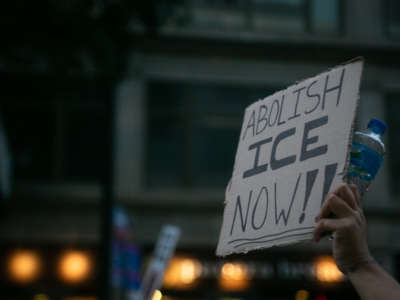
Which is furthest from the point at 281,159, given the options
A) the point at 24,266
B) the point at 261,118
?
the point at 24,266

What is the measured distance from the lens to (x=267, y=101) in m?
3.34

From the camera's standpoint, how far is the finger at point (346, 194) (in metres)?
2.37

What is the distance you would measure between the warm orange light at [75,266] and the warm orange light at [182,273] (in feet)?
5.22

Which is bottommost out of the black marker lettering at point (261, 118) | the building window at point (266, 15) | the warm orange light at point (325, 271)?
the black marker lettering at point (261, 118)

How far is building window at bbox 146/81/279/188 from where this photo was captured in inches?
650

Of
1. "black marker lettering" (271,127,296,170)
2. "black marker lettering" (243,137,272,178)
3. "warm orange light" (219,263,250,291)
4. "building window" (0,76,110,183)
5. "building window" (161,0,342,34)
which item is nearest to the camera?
"black marker lettering" (271,127,296,170)

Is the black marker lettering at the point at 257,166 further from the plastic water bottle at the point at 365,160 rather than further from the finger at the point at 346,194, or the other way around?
the finger at the point at 346,194

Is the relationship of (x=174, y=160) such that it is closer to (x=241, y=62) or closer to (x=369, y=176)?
(x=241, y=62)

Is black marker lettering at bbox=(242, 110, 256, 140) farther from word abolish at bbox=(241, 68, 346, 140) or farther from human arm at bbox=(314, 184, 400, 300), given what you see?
human arm at bbox=(314, 184, 400, 300)

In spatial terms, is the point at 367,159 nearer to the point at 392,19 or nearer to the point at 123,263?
the point at 123,263

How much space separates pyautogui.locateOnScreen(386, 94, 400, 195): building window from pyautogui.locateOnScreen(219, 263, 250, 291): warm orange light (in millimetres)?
3628

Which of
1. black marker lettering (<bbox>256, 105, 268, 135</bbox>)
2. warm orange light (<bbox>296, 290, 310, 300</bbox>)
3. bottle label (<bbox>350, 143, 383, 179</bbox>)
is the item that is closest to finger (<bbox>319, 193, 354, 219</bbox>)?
bottle label (<bbox>350, 143, 383, 179</bbox>)

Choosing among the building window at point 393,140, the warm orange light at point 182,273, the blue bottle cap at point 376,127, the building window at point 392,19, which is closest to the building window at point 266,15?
the building window at point 392,19

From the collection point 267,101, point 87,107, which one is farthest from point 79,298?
point 267,101
